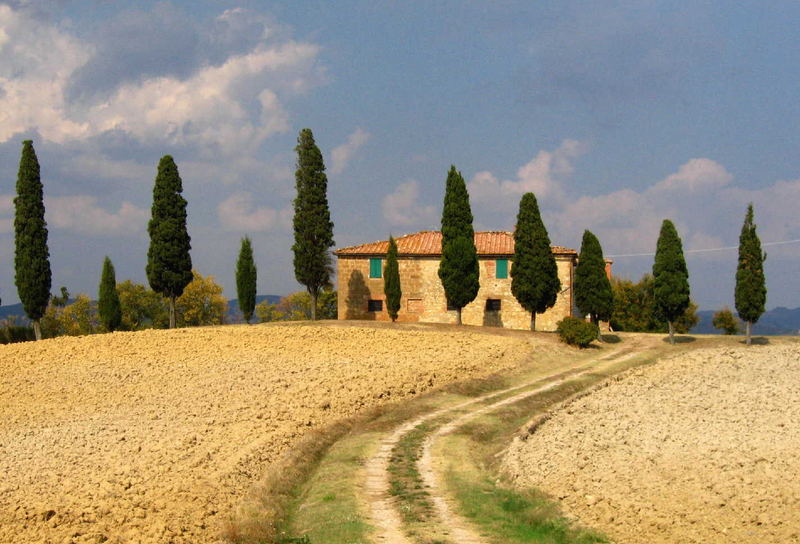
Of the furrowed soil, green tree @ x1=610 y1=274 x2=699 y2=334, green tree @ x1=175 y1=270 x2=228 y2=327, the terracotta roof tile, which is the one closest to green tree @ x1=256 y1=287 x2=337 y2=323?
green tree @ x1=175 y1=270 x2=228 y2=327

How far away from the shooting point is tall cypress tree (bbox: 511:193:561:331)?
169ft

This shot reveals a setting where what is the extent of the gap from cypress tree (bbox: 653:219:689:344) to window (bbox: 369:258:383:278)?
23199mm

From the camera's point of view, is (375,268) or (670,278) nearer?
(670,278)

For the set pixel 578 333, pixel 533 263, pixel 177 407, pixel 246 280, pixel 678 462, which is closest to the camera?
pixel 678 462

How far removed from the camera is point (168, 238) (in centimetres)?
5297

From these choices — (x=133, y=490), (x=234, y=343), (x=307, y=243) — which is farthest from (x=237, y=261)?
(x=133, y=490)

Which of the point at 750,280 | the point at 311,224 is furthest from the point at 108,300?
the point at 750,280

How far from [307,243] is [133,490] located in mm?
42132

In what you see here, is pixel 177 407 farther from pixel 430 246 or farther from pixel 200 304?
pixel 200 304

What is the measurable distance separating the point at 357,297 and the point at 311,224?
27.9 feet

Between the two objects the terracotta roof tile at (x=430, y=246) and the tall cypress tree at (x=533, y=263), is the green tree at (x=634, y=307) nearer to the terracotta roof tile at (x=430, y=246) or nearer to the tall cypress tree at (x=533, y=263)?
the terracotta roof tile at (x=430, y=246)

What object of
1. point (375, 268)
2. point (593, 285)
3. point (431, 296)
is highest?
point (375, 268)

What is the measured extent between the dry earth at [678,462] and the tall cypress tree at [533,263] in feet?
80.3

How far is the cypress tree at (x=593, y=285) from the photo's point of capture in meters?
50.3
